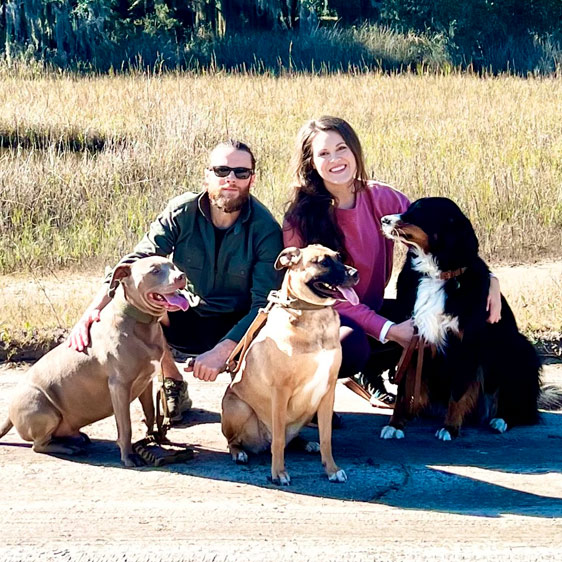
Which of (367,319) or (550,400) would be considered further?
(550,400)

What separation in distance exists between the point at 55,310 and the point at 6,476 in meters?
2.55

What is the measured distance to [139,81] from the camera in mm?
14898

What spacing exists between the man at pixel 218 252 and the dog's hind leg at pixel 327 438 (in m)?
0.66

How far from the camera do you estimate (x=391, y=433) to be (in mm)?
4902

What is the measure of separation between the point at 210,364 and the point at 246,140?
273 inches

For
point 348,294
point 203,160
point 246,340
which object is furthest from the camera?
point 203,160

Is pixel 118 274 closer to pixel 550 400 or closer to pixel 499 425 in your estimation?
pixel 499 425

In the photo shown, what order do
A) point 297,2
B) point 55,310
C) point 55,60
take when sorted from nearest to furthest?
point 55,310 → point 55,60 → point 297,2

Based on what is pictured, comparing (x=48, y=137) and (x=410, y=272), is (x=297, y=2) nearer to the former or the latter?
(x=48, y=137)

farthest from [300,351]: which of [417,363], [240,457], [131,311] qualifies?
[417,363]

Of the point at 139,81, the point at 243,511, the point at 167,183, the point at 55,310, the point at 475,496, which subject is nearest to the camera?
the point at 243,511

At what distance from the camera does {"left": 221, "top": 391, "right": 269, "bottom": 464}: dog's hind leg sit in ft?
14.5

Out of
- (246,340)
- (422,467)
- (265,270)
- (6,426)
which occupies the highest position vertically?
(265,270)

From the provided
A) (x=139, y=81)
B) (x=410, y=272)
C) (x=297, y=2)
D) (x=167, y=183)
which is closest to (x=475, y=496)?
(x=410, y=272)
